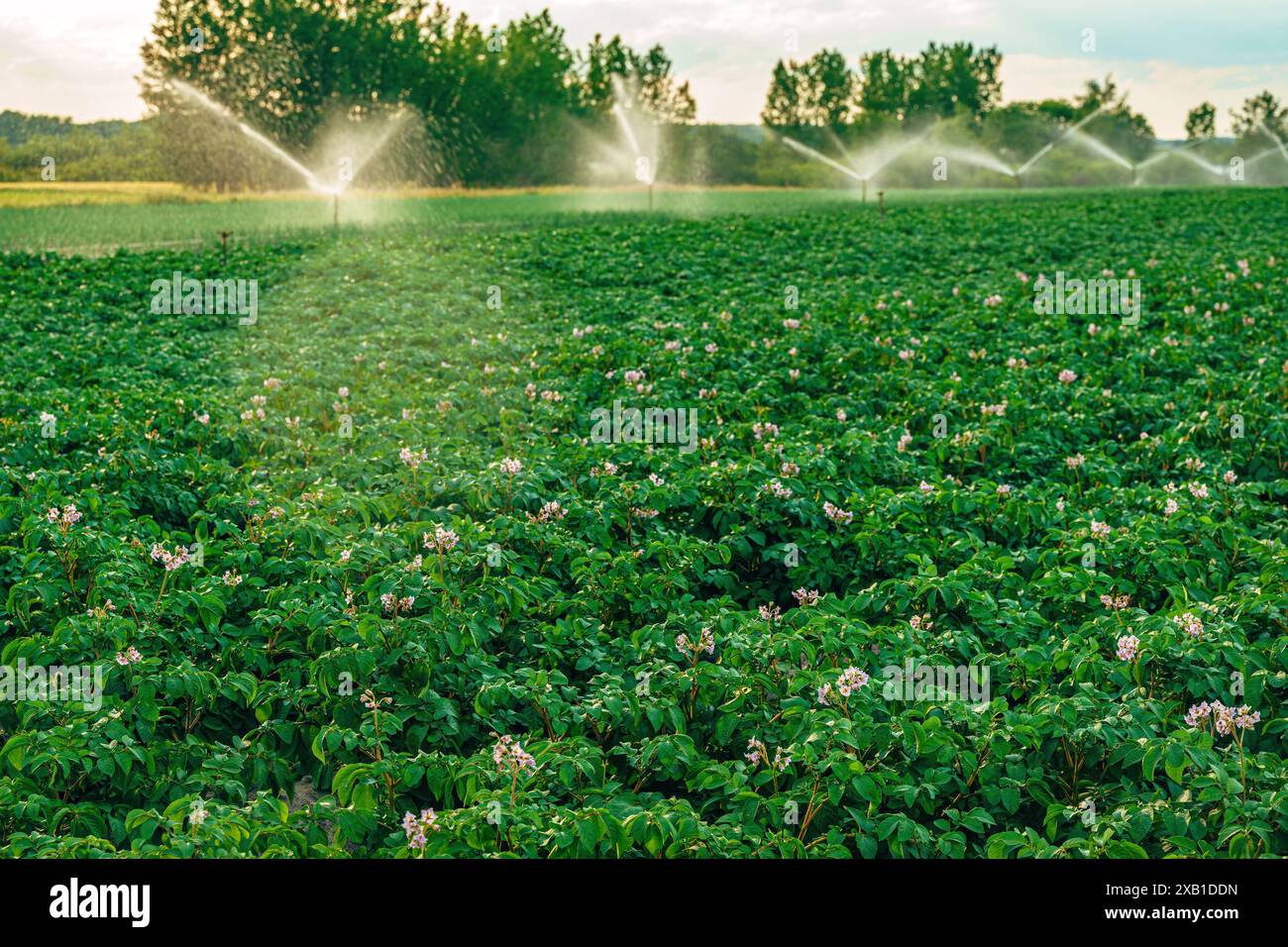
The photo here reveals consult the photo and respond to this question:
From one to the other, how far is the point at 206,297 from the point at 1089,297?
1404 centimetres

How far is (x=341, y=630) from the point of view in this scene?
5.29 m

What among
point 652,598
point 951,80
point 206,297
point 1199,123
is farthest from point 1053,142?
point 652,598

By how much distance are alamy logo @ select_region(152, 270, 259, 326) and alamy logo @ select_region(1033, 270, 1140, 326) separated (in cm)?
1155

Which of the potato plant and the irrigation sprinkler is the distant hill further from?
the potato plant

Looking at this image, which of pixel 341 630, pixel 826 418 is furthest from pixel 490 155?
pixel 341 630

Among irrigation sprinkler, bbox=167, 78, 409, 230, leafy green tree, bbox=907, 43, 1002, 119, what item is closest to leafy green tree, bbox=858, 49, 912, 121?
leafy green tree, bbox=907, 43, 1002, 119

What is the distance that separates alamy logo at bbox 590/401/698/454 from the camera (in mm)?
9156

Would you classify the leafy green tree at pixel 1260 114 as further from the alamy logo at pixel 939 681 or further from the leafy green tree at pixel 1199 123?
the alamy logo at pixel 939 681

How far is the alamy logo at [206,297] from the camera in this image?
55.1 ft

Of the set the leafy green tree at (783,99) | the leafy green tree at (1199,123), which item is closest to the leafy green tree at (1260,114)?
the leafy green tree at (1199,123)

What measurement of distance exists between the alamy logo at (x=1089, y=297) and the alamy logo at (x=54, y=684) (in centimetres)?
1333
